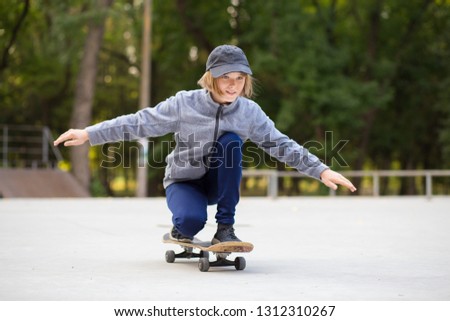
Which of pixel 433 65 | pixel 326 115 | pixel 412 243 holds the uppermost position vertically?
pixel 433 65

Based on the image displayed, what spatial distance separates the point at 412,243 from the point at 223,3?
96.6 ft

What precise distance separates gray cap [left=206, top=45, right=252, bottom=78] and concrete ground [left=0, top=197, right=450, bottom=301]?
4.90 feet

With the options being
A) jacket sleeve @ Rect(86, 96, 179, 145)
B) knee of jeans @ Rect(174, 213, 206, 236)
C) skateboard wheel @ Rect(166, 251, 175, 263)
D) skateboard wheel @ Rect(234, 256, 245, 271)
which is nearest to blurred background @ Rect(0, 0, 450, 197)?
skateboard wheel @ Rect(166, 251, 175, 263)

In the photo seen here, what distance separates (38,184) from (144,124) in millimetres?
18941

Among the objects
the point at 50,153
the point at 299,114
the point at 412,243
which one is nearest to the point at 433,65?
the point at 299,114

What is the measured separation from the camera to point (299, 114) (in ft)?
121

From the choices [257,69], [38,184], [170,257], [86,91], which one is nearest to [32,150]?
[86,91]

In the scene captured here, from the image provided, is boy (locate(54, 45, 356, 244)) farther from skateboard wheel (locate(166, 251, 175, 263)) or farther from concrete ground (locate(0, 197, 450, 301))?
concrete ground (locate(0, 197, 450, 301))

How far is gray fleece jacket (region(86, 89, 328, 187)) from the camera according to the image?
6766mm

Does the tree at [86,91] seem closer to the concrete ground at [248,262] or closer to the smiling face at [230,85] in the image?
the concrete ground at [248,262]

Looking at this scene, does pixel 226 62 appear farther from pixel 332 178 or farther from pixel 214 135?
pixel 332 178

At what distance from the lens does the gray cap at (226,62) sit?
21.7 feet

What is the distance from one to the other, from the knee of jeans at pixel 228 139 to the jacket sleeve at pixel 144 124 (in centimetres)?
40

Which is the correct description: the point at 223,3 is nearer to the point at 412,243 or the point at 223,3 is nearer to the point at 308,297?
the point at 412,243
